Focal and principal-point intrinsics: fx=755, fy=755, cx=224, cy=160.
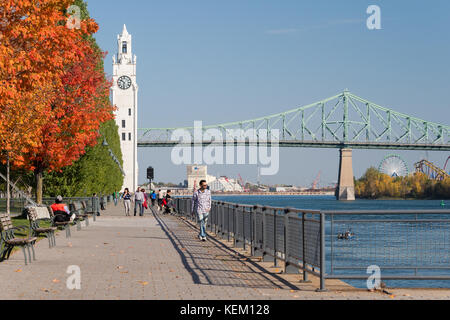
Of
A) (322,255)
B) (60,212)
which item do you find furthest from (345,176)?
(322,255)

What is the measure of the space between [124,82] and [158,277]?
125043 millimetres

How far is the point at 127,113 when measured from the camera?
13238 centimetres

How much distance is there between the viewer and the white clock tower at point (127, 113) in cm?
12975

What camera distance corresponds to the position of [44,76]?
19641 mm

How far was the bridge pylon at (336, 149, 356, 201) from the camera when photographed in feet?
405

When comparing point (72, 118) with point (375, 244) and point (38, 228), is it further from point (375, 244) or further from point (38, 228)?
point (375, 244)

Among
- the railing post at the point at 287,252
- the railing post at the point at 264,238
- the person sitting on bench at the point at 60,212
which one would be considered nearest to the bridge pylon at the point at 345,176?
the person sitting on bench at the point at 60,212

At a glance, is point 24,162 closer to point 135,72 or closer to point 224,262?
point 224,262

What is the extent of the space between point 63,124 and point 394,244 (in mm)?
21723

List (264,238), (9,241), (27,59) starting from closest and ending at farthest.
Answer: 1. (9,241)
2. (264,238)
3. (27,59)

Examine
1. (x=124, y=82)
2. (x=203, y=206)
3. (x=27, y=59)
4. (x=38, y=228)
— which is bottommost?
(x=38, y=228)

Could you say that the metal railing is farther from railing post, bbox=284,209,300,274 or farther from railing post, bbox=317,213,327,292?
railing post, bbox=284,209,300,274

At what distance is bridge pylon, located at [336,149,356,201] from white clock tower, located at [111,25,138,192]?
34723 mm

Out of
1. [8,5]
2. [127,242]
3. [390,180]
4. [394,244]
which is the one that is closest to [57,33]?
[8,5]
